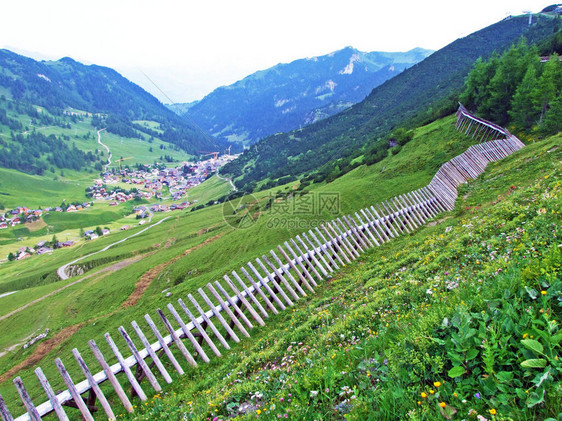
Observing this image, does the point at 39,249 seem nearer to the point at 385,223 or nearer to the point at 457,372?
the point at 385,223

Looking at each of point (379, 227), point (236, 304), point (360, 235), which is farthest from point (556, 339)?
point (379, 227)

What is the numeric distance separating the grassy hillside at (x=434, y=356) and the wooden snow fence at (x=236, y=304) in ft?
3.36

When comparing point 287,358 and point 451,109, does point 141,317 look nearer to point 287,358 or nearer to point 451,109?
point 287,358

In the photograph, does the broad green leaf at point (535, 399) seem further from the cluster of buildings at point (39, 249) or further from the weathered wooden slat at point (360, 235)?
the cluster of buildings at point (39, 249)

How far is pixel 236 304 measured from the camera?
33.1ft

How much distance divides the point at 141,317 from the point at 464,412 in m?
18.0

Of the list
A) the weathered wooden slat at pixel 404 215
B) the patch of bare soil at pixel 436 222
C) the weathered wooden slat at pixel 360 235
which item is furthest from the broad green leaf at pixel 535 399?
the patch of bare soil at pixel 436 222

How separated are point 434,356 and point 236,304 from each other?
25.3 feet

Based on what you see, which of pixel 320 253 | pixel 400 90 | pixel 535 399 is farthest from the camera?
pixel 400 90

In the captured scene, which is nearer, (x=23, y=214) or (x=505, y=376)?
(x=505, y=376)

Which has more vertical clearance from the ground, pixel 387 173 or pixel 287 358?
pixel 387 173

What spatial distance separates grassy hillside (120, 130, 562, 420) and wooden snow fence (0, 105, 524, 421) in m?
1.02

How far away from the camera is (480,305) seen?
3.67 meters

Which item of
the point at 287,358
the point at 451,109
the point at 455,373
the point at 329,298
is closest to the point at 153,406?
the point at 287,358
